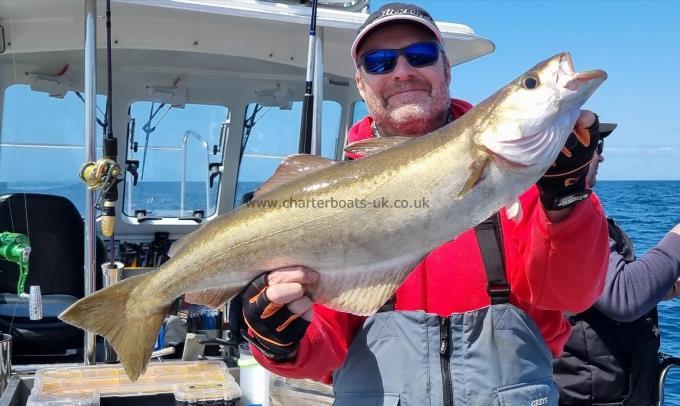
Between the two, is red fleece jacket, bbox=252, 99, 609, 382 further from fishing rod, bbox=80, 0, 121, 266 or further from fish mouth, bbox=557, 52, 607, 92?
fishing rod, bbox=80, 0, 121, 266

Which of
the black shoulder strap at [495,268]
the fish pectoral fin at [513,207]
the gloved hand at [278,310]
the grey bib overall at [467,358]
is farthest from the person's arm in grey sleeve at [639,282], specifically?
the gloved hand at [278,310]

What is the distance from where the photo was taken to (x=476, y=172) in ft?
7.42

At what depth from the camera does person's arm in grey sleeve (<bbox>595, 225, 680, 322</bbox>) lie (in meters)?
3.91

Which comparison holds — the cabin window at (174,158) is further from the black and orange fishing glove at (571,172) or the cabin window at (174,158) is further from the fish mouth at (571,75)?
the fish mouth at (571,75)

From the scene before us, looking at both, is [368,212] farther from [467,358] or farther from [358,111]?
[358,111]

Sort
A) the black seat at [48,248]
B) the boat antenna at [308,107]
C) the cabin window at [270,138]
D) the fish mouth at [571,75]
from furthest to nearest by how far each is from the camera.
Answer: the cabin window at [270,138]
the black seat at [48,248]
the boat antenna at [308,107]
the fish mouth at [571,75]

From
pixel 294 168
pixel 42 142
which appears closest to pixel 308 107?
pixel 294 168

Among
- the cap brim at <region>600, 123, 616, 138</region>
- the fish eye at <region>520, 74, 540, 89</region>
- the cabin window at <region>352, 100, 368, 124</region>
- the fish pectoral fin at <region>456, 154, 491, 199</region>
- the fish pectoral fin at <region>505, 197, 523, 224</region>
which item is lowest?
the fish pectoral fin at <region>505, 197, 523, 224</region>

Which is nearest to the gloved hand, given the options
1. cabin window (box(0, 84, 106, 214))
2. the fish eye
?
the fish eye

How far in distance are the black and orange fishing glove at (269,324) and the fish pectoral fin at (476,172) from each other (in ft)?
2.98

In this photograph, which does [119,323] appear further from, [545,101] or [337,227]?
[545,101]

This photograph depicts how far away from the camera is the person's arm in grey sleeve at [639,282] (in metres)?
3.91

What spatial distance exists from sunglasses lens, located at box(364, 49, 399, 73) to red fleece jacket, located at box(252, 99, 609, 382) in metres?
0.91

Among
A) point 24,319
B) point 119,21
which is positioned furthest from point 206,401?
point 119,21
